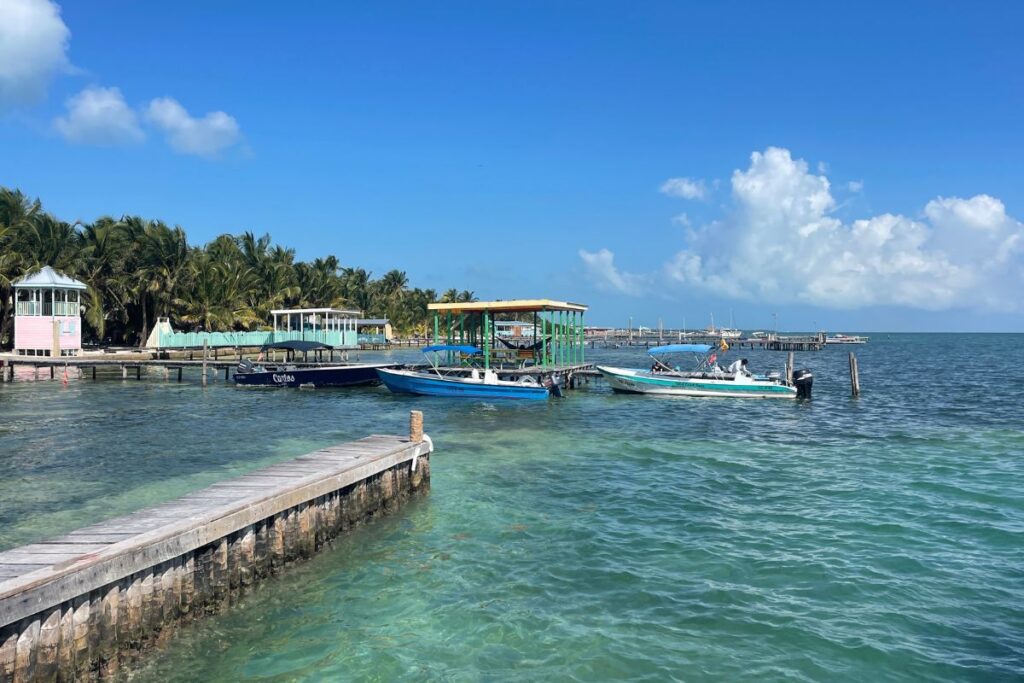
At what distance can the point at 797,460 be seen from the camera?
728 inches

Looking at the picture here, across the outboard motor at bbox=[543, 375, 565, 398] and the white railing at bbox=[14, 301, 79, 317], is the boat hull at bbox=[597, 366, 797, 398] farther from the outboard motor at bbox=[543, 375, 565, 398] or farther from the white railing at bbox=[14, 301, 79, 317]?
the white railing at bbox=[14, 301, 79, 317]

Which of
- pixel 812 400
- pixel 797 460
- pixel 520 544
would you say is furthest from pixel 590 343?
pixel 520 544

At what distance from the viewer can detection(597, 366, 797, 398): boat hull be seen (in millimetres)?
34750

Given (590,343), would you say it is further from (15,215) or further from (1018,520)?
(1018,520)

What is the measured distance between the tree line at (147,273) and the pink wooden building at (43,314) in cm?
382

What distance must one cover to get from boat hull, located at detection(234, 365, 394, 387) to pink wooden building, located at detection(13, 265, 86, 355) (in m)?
14.6

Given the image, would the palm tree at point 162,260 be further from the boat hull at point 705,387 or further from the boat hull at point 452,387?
the boat hull at point 705,387

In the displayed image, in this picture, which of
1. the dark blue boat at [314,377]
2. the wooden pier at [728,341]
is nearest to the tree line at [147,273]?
the dark blue boat at [314,377]

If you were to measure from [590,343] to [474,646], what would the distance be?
128 metres

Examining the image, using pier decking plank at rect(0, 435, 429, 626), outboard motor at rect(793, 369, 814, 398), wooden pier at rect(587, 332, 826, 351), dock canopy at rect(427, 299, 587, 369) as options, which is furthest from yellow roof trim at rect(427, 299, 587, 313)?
wooden pier at rect(587, 332, 826, 351)

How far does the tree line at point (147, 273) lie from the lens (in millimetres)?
49438

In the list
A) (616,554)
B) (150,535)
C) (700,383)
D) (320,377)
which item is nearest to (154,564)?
(150,535)

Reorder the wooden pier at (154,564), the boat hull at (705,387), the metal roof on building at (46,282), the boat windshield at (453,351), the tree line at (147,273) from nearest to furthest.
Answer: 1. the wooden pier at (154,564)
2. the boat hull at (705,387)
3. the boat windshield at (453,351)
4. the metal roof on building at (46,282)
5. the tree line at (147,273)

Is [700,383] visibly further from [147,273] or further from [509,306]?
[147,273]
